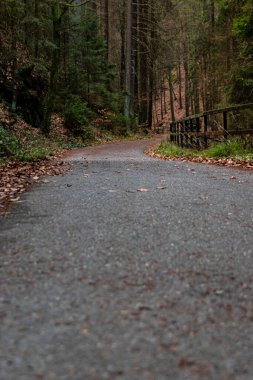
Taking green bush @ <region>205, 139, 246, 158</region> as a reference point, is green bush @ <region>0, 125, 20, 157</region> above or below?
above

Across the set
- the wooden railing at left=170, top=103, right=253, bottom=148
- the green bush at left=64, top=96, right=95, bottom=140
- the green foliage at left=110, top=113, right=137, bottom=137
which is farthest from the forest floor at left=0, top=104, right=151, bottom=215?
the green foliage at left=110, top=113, right=137, bottom=137

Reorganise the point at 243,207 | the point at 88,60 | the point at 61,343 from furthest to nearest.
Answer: the point at 88,60, the point at 243,207, the point at 61,343

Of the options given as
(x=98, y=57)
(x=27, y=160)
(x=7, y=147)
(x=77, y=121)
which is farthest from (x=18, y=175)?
(x=98, y=57)

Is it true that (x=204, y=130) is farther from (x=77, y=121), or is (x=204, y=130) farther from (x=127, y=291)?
(x=127, y=291)

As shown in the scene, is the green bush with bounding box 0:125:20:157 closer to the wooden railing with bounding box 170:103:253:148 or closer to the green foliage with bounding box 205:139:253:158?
the green foliage with bounding box 205:139:253:158

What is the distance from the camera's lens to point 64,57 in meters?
23.4

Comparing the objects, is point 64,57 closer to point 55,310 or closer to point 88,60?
point 88,60

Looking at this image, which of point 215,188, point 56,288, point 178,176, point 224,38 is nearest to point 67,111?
point 224,38

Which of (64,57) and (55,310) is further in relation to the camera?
(64,57)

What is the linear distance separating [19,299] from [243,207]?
2.86 meters

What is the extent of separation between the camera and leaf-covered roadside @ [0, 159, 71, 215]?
5239 millimetres

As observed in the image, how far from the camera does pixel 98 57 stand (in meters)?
23.6

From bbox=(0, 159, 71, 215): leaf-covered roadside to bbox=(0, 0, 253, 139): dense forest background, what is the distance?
742 cm

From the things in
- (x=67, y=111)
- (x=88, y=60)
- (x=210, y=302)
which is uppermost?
(x=88, y=60)
